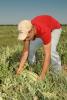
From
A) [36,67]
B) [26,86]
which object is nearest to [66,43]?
[36,67]

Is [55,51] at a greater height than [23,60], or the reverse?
[55,51]

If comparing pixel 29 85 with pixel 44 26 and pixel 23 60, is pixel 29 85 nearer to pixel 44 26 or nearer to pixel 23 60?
pixel 23 60

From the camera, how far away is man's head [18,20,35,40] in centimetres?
626

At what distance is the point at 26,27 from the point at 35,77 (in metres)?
1.10

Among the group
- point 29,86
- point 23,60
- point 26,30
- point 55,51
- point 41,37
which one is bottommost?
point 29,86

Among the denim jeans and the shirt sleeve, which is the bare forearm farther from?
the shirt sleeve

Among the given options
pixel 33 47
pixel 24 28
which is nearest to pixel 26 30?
pixel 24 28

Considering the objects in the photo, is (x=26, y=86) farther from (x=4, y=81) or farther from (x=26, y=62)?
(x=26, y=62)

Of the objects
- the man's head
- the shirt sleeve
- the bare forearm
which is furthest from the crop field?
the man's head

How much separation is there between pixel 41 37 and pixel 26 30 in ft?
1.49

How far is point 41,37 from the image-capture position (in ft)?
21.7

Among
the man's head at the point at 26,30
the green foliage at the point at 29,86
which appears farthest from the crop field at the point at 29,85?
the man's head at the point at 26,30

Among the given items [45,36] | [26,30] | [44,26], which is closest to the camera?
[26,30]

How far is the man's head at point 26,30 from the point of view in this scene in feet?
20.5
